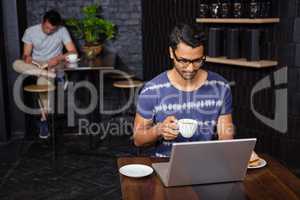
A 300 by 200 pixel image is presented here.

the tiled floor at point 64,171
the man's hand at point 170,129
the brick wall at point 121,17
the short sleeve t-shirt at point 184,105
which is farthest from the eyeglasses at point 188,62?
the brick wall at point 121,17

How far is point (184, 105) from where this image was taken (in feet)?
7.07

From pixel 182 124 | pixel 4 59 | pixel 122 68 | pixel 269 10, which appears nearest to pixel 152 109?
pixel 182 124

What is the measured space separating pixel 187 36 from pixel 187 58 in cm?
10

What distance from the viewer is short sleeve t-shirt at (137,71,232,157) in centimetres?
215

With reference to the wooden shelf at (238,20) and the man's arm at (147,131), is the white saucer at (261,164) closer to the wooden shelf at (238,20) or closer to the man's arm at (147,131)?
the man's arm at (147,131)

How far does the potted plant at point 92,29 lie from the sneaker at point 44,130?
0.94 metres

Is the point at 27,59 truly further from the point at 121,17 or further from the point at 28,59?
the point at 121,17

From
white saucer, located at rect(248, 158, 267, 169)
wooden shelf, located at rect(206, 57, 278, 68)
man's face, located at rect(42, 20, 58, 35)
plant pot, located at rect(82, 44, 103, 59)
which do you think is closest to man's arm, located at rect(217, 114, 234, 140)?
white saucer, located at rect(248, 158, 267, 169)

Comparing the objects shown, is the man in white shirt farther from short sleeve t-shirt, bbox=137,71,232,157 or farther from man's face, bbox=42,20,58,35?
short sleeve t-shirt, bbox=137,71,232,157

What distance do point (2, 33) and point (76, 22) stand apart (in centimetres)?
96

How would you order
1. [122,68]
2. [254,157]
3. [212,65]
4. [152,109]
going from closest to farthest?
[254,157], [152,109], [212,65], [122,68]

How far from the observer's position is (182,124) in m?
1.78

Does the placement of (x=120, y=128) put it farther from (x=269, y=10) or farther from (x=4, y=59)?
(x=269, y=10)

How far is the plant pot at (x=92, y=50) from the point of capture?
16.5 ft
